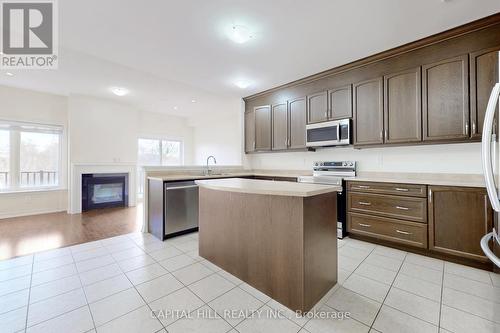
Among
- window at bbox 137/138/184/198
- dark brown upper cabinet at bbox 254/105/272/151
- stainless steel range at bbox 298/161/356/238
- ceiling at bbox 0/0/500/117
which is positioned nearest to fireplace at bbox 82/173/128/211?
window at bbox 137/138/184/198

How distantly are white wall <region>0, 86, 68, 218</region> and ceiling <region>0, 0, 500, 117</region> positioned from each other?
2.35 feet

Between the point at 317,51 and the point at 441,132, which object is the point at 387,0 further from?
the point at 441,132

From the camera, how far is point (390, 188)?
2.80 metres

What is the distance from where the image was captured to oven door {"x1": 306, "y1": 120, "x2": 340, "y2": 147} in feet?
11.5

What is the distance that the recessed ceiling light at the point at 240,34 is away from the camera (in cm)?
248

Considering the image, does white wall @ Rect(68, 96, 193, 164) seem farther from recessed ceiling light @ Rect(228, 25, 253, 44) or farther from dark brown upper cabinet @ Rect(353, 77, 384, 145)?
dark brown upper cabinet @ Rect(353, 77, 384, 145)

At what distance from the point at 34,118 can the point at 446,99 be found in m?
7.52

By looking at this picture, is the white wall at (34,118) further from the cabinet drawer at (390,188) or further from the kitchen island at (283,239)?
the cabinet drawer at (390,188)

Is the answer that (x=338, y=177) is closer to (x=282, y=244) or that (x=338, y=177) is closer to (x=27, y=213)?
(x=282, y=244)

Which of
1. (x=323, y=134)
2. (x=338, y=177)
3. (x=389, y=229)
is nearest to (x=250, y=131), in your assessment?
(x=323, y=134)

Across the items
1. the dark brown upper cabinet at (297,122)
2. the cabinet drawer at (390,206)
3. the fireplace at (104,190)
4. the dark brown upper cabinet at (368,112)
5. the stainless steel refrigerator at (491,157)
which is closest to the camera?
the stainless steel refrigerator at (491,157)

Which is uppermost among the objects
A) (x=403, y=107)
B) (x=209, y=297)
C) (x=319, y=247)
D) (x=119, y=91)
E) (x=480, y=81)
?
(x=119, y=91)

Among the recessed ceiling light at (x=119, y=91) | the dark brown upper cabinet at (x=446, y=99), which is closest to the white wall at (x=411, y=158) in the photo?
the dark brown upper cabinet at (x=446, y=99)

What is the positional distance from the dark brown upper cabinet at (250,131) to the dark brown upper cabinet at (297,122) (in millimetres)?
1006
